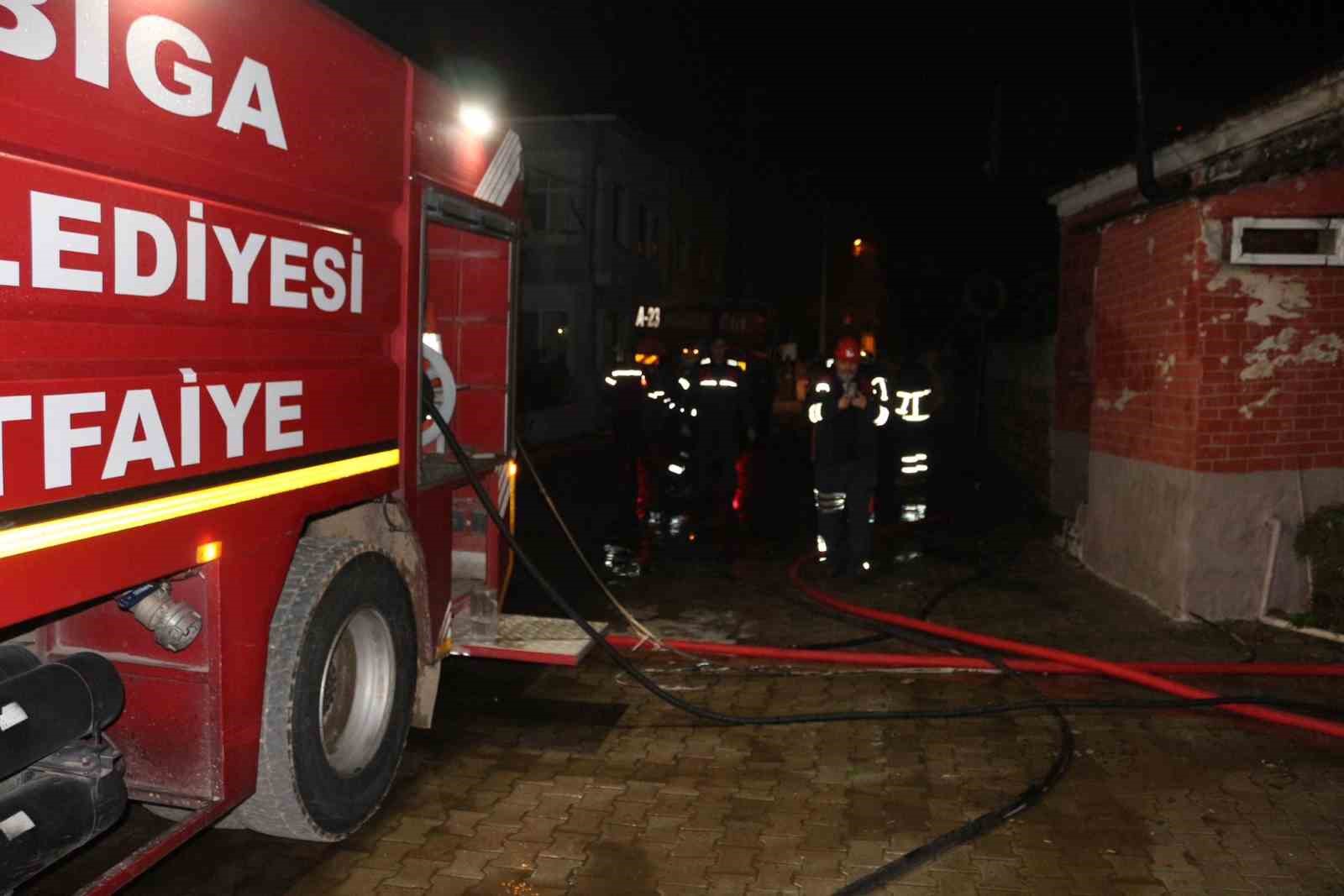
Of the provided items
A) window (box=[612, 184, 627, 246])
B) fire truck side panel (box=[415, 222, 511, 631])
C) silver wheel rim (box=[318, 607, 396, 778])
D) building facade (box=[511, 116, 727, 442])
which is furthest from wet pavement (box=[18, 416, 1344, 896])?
window (box=[612, 184, 627, 246])

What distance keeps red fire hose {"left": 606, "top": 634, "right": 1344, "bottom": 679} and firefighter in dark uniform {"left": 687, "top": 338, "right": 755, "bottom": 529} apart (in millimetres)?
5457

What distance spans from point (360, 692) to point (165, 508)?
1.48 m

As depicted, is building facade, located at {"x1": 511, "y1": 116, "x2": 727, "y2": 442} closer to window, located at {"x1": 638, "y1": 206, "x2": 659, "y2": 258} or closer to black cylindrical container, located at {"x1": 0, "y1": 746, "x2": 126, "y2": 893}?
window, located at {"x1": 638, "y1": 206, "x2": 659, "y2": 258}

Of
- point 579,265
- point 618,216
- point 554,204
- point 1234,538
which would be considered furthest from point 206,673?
point 618,216

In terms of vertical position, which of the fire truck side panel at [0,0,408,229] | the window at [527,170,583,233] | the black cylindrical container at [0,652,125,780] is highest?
the window at [527,170,583,233]

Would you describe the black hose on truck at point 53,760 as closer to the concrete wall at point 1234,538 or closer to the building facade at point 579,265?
the concrete wall at point 1234,538

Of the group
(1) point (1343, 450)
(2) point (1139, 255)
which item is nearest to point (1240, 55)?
(2) point (1139, 255)

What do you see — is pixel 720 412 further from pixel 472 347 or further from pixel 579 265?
pixel 579 265

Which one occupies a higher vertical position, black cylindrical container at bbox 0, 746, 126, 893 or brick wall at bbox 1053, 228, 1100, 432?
brick wall at bbox 1053, 228, 1100, 432

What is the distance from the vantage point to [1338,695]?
19.0 ft

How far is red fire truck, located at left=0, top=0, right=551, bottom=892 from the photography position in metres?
2.67

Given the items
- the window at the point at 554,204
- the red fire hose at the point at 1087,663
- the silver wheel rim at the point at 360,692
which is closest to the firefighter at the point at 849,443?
the red fire hose at the point at 1087,663

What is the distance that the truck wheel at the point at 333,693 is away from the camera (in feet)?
11.9

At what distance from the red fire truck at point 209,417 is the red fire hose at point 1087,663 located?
3095mm
